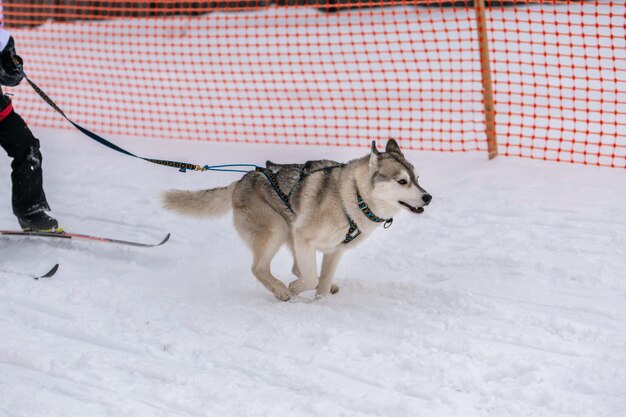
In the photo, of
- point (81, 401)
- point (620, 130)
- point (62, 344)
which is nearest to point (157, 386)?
point (81, 401)

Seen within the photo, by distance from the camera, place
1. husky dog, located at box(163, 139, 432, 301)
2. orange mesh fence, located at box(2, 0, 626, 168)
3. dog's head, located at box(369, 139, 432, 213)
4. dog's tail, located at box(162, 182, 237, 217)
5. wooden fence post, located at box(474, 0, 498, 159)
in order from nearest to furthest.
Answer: dog's head, located at box(369, 139, 432, 213), husky dog, located at box(163, 139, 432, 301), dog's tail, located at box(162, 182, 237, 217), wooden fence post, located at box(474, 0, 498, 159), orange mesh fence, located at box(2, 0, 626, 168)

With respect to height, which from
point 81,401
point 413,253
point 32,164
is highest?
point 32,164

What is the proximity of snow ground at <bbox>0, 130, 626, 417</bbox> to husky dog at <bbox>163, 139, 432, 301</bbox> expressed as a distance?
0.28 meters

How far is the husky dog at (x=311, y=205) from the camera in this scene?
4160 mm

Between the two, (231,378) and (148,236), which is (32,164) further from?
(231,378)

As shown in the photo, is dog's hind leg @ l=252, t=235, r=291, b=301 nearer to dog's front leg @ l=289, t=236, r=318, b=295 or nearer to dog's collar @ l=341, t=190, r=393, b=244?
dog's front leg @ l=289, t=236, r=318, b=295

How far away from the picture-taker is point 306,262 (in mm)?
4363

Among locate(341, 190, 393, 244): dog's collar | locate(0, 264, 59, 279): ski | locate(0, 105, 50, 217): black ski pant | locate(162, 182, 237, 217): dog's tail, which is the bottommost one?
locate(0, 264, 59, 279): ski

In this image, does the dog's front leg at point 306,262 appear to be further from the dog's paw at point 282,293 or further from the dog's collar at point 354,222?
the dog's collar at point 354,222

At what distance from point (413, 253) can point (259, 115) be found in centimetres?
422

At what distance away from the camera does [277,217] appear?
14.9 feet

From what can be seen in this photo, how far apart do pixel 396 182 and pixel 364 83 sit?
18.7 ft

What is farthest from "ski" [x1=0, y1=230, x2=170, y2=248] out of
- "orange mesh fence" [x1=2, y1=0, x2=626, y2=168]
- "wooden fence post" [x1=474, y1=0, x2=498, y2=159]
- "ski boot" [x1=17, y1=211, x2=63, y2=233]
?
"wooden fence post" [x1=474, y1=0, x2=498, y2=159]

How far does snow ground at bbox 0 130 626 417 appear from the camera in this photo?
321cm
